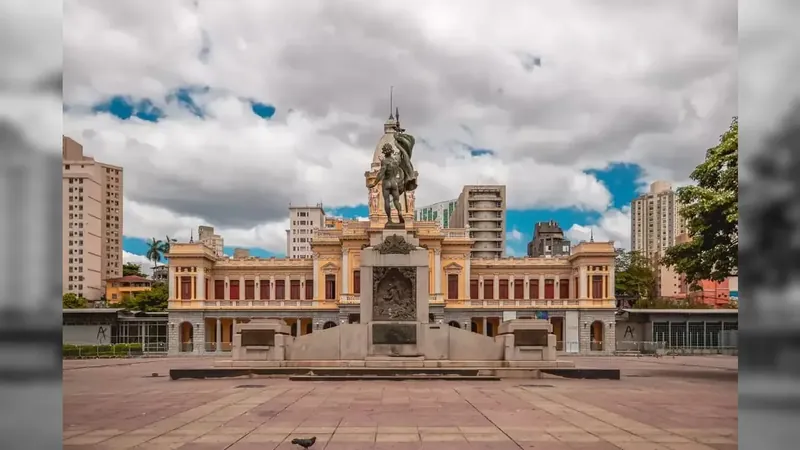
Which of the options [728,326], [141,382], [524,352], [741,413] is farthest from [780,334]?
[728,326]

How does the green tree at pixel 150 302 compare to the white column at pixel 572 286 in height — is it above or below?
below

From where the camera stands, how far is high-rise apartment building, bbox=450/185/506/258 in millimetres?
116375

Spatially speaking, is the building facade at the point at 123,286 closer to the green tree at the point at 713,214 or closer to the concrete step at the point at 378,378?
the concrete step at the point at 378,378

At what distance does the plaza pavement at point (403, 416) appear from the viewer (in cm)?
828

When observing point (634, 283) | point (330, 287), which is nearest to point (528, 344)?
point (330, 287)

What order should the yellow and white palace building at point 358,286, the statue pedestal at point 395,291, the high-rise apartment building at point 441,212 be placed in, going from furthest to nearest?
the high-rise apartment building at point 441,212 < the yellow and white palace building at point 358,286 < the statue pedestal at point 395,291

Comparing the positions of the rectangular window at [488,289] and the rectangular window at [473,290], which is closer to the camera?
the rectangular window at [473,290]

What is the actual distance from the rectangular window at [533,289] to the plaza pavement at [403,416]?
54035mm

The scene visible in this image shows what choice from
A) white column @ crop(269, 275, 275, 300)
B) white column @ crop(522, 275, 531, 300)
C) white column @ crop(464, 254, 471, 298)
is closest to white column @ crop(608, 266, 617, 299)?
white column @ crop(522, 275, 531, 300)

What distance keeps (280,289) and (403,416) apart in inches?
2430

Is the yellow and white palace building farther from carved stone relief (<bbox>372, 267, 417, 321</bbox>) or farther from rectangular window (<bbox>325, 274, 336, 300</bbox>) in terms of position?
carved stone relief (<bbox>372, 267, 417, 321</bbox>)

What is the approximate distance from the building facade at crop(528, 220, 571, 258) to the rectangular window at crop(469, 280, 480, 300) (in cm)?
5209

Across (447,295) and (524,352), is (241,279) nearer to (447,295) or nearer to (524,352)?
Answer: (447,295)

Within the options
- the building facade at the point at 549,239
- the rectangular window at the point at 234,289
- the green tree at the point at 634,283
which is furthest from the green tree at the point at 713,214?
the building facade at the point at 549,239
